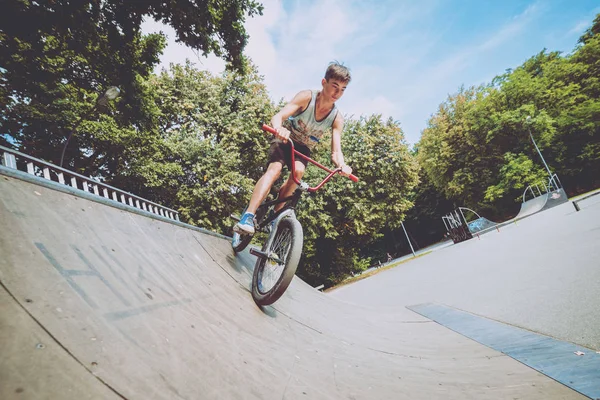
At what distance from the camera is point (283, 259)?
2.68m

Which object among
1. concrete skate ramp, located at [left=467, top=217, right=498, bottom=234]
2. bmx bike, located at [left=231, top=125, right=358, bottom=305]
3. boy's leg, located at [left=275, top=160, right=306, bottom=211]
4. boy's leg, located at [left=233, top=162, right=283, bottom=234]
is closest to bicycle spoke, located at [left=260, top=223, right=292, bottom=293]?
bmx bike, located at [left=231, top=125, right=358, bottom=305]

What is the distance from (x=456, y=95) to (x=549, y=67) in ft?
32.9

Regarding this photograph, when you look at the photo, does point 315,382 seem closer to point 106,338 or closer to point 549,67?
point 106,338

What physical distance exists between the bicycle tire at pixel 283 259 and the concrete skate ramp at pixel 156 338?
0.56 ft

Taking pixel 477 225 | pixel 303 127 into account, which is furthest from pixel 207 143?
pixel 477 225

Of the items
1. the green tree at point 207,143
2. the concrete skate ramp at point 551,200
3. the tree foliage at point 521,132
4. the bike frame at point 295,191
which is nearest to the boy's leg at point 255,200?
the bike frame at point 295,191

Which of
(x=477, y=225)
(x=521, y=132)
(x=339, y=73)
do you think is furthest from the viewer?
(x=521, y=132)

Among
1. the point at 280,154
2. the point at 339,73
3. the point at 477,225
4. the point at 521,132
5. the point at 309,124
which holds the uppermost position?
the point at 521,132

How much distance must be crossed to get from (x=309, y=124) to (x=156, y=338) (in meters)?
2.57

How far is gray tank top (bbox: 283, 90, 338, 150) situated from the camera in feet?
10.2

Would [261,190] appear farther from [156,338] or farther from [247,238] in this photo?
[156,338]

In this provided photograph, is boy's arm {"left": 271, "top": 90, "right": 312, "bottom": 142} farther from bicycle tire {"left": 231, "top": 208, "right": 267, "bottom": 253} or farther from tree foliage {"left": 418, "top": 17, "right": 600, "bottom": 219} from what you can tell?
tree foliage {"left": 418, "top": 17, "right": 600, "bottom": 219}

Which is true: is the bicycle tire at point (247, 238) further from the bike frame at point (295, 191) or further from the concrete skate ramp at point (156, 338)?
the concrete skate ramp at point (156, 338)

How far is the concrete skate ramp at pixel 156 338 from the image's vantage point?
0.92m
